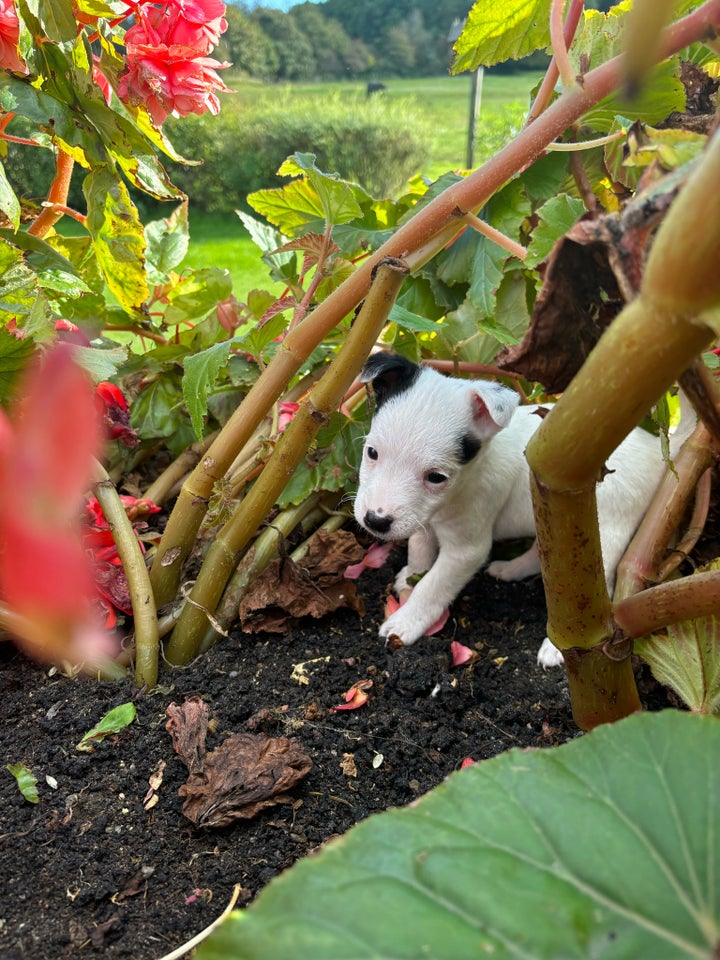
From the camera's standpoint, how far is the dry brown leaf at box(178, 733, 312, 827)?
0.92 meters

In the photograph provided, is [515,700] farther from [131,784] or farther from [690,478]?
[131,784]

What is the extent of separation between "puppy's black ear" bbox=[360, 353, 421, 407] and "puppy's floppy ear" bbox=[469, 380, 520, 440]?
0.40ft

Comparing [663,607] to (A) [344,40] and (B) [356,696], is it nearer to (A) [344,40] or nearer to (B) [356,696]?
(B) [356,696]

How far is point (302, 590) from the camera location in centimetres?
132

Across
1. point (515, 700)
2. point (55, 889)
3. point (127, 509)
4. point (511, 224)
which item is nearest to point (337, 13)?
point (511, 224)

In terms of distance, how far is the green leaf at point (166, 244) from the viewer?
65.4 inches

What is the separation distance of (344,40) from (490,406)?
197 inches

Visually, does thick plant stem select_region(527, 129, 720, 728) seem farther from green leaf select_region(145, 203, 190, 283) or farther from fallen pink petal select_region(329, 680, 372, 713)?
green leaf select_region(145, 203, 190, 283)

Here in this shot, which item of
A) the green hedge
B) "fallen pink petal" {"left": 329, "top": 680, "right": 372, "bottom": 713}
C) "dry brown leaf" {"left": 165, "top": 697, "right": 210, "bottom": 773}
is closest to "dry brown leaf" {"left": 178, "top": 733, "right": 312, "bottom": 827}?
"dry brown leaf" {"left": 165, "top": 697, "right": 210, "bottom": 773}

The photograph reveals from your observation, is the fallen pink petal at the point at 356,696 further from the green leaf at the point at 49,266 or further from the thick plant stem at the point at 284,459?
the green leaf at the point at 49,266

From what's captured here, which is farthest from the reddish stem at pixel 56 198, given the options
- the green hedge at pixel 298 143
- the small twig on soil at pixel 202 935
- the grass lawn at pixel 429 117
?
the green hedge at pixel 298 143

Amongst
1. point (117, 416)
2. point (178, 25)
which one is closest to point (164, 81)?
point (178, 25)

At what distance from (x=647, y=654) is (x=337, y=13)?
4.58 meters

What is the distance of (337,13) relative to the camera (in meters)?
4.38
